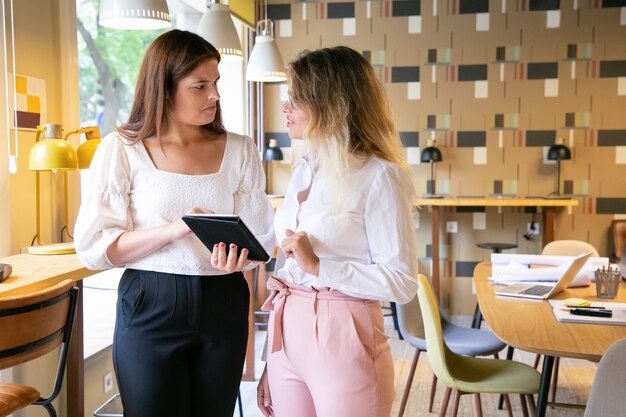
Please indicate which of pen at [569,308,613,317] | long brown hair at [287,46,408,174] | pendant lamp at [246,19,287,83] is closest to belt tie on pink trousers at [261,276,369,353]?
→ long brown hair at [287,46,408,174]

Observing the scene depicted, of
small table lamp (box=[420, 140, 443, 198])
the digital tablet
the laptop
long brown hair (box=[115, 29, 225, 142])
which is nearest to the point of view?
the digital tablet

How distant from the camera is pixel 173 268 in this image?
5.62ft

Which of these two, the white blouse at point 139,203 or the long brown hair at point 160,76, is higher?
the long brown hair at point 160,76

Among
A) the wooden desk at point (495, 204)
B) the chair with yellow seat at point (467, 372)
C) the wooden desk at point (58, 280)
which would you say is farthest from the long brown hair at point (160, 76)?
the wooden desk at point (495, 204)

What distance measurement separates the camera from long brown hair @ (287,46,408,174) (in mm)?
1609

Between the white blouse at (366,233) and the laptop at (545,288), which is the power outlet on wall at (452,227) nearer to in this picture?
the laptop at (545,288)

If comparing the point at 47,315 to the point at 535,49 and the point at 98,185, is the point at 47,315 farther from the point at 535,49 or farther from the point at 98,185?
the point at 535,49

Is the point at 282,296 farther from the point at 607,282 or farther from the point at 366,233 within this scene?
the point at 607,282

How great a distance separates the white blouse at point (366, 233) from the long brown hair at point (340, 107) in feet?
0.15

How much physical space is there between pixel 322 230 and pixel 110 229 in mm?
531

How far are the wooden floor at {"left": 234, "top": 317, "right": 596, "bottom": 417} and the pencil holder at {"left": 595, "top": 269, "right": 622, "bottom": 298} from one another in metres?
1.04

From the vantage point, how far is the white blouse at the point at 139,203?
1700mm

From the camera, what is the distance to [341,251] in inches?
63.0

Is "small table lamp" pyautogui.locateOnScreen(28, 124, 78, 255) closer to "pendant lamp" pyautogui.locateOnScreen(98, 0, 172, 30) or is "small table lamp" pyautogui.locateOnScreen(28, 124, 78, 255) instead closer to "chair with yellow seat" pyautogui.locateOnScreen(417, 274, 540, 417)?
"pendant lamp" pyautogui.locateOnScreen(98, 0, 172, 30)
